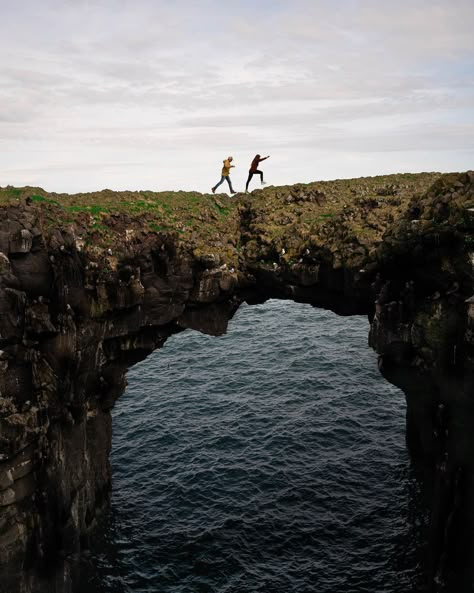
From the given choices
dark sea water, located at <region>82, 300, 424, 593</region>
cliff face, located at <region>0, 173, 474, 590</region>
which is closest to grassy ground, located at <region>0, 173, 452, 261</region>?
cliff face, located at <region>0, 173, 474, 590</region>

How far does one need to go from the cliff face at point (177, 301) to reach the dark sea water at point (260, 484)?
9.75 ft

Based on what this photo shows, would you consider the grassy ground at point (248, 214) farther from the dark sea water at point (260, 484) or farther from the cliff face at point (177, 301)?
the dark sea water at point (260, 484)

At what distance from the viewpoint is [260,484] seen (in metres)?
37.4

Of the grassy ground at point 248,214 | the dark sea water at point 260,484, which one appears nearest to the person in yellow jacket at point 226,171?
the grassy ground at point 248,214

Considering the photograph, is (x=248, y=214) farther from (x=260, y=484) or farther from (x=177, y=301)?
(x=260, y=484)

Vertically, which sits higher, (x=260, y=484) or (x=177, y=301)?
(x=177, y=301)

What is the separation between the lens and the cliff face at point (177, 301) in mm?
25844

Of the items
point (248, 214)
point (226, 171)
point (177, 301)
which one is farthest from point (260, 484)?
point (226, 171)

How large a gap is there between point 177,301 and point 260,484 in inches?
556

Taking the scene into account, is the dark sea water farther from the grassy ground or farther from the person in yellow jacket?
the person in yellow jacket

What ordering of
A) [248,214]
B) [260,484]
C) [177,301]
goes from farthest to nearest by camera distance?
[248,214]
[260,484]
[177,301]

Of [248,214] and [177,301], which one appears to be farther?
[248,214]

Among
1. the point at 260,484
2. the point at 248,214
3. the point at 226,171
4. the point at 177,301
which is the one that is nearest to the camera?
the point at 177,301

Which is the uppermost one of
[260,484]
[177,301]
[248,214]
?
[248,214]
